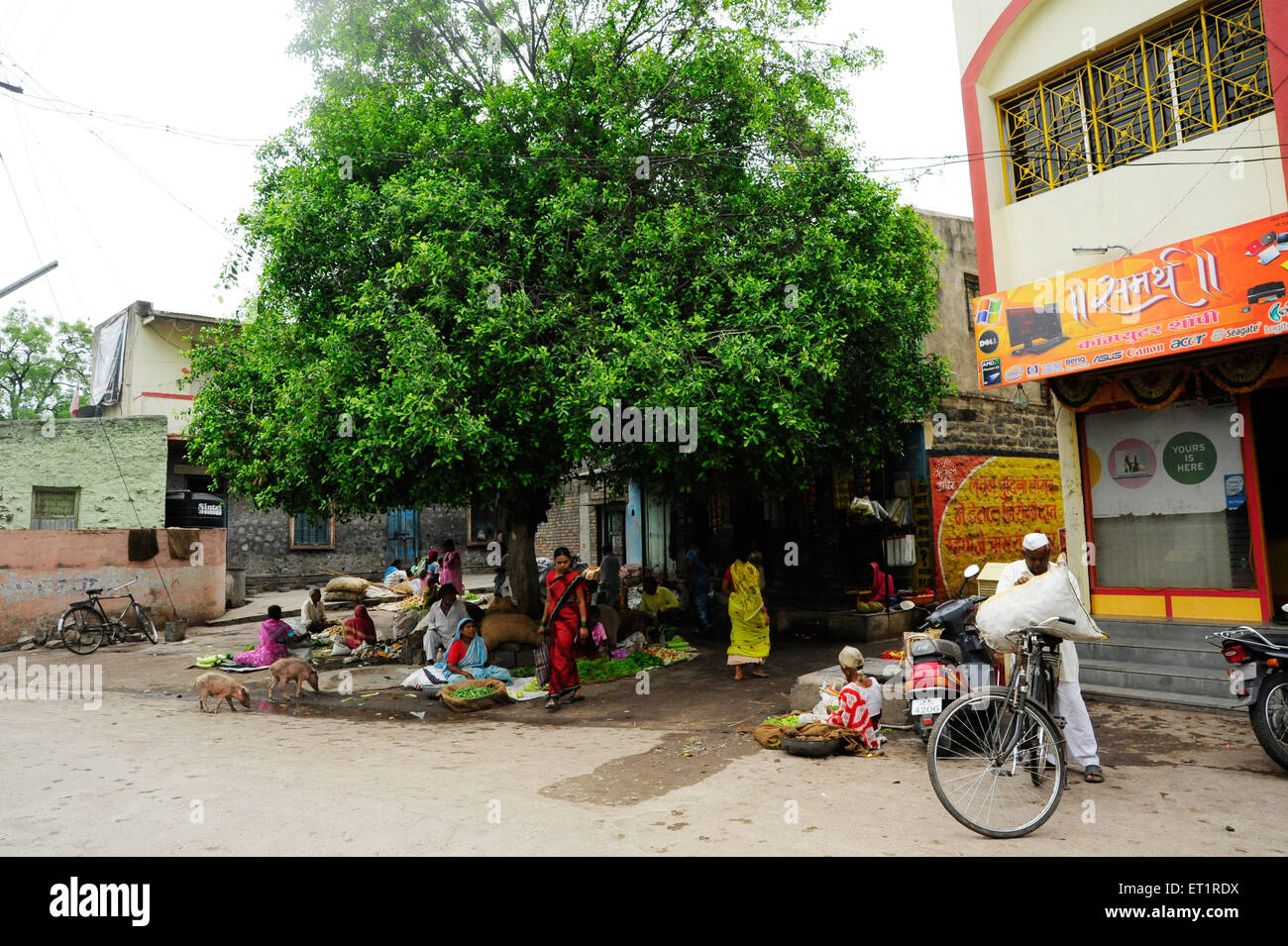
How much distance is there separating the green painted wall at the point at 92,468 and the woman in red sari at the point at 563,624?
38.6 ft

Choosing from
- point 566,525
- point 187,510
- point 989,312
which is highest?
point 989,312

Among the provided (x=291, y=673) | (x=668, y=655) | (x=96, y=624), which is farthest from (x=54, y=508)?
(x=668, y=655)

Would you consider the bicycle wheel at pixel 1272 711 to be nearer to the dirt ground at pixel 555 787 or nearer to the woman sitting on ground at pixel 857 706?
the dirt ground at pixel 555 787

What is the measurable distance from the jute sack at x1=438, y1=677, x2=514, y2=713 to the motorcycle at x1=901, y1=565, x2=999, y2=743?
4.62 m

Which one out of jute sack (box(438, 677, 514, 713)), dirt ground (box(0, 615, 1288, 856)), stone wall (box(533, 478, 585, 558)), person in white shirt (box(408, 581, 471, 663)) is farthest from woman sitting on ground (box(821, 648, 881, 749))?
stone wall (box(533, 478, 585, 558))

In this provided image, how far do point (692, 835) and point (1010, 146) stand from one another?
361 inches

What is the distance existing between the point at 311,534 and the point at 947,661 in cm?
2056

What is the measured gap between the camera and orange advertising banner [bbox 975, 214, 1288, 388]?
23.5 feet

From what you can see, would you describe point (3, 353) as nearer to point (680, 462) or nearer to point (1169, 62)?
point (680, 462)

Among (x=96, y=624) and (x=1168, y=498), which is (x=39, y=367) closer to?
(x=96, y=624)

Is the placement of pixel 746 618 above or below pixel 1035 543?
below

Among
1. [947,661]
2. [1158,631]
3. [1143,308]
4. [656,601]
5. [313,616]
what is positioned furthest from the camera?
[313,616]

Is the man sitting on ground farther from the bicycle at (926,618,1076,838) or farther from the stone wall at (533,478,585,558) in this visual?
the bicycle at (926,618,1076,838)

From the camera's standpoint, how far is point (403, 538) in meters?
24.7
